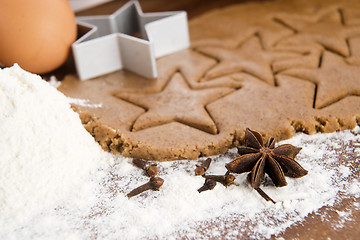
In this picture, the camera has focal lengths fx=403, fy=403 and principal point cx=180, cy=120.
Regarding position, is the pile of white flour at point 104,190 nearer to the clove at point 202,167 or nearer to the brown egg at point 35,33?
the clove at point 202,167

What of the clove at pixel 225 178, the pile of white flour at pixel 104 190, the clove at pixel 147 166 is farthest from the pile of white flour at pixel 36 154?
the clove at pixel 225 178

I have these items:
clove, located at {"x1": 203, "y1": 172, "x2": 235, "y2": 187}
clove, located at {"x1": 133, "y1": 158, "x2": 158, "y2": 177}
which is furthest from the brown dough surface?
clove, located at {"x1": 203, "y1": 172, "x2": 235, "y2": 187}

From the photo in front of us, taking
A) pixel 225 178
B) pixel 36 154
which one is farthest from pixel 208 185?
pixel 36 154

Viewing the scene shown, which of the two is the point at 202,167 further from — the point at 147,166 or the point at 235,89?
the point at 235,89

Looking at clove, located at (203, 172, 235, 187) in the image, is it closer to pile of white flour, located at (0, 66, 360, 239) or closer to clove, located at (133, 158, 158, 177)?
pile of white flour, located at (0, 66, 360, 239)

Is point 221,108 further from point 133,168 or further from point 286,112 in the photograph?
point 133,168
